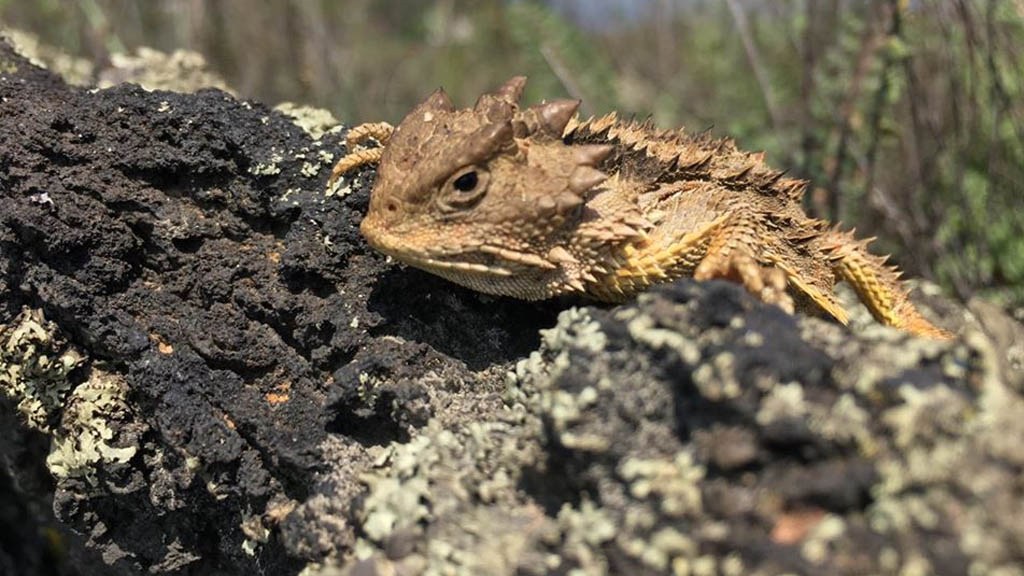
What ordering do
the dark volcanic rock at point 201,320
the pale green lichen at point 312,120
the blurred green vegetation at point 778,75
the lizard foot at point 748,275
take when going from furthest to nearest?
1. the blurred green vegetation at point 778,75
2. the pale green lichen at point 312,120
3. the dark volcanic rock at point 201,320
4. the lizard foot at point 748,275

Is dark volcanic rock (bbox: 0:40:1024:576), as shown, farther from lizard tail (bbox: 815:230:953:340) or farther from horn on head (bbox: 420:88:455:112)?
horn on head (bbox: 420:88:455:112)

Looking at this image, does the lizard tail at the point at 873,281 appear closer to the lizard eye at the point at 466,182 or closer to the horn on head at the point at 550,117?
the horn on head at the point at 550,117

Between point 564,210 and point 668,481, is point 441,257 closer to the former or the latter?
point 564,210

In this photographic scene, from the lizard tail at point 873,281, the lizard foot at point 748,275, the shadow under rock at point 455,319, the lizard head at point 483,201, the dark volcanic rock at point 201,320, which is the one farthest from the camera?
the lizard tail at point 873,281

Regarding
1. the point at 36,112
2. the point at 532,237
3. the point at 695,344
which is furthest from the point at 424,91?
the point at 695,344

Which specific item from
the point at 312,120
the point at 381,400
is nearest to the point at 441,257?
the point at 381,400

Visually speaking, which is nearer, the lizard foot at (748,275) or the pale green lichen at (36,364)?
the lizard foot at (748,275)

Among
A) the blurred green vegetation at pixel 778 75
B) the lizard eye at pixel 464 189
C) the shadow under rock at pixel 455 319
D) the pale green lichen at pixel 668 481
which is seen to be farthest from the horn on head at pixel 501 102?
the pale green lichen at pixel 668 481
